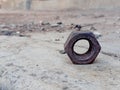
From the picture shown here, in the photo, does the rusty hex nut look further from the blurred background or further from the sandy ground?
the blurred background

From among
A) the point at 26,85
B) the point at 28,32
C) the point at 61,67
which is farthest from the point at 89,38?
the point at 28,32

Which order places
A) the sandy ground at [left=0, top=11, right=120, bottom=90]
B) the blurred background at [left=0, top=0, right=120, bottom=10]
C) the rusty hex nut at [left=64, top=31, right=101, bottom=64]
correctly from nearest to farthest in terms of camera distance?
the sandy ground at [left=0, top=11, right=120, bottom=90] → the rusty hex nut at [left=64, top=31, right=101, bottom=64] → the blurred background at [left=0, top=0, right=120, bottom=10]

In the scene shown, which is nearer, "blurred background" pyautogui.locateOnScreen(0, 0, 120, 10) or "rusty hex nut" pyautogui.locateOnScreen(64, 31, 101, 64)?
"rusty hex nut" pyautogui.locateOnScreen(64, 31, 101, 64)

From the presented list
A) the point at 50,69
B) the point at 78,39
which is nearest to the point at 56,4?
the point at 78,39

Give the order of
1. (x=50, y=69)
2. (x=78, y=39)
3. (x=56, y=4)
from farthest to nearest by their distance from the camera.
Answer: (x=56, y=4) < (x=78, y=39) < (x=50, y=69)

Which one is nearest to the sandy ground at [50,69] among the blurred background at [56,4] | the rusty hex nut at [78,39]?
the rusty hex nut at [78,39]

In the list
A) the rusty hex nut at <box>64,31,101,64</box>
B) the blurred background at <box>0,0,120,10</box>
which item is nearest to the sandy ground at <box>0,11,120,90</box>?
the rusty hex nut at <box>64,31,101,64</box>

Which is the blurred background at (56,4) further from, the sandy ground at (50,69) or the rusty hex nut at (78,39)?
the rusty hex nut at (78,39)

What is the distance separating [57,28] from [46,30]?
13.2 inches

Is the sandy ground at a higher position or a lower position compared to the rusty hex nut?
lower

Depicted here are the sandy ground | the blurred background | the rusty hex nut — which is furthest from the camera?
the blurred background

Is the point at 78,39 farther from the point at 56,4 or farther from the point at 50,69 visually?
the point at 56,4

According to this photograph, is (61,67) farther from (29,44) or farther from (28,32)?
(28,32)

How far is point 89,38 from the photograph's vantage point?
3395 millimetres
